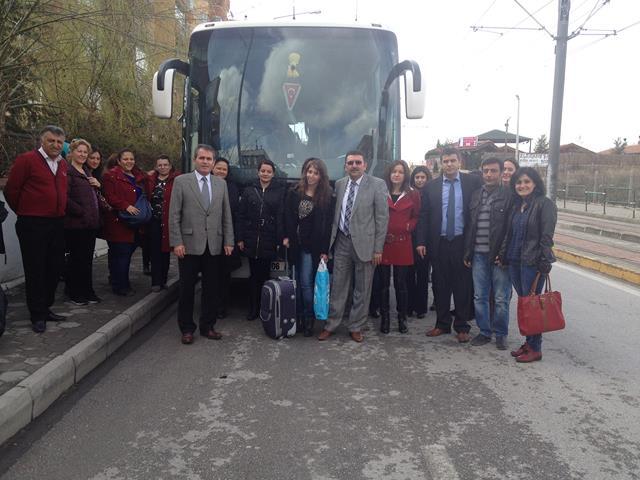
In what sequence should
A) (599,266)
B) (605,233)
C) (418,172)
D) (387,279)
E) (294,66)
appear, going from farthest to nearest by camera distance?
1. (605,233)
2. (599,266)
3. (418,172)
4. (294,66)
5. (387,279)

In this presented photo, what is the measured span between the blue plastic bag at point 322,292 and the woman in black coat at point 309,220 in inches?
3.9

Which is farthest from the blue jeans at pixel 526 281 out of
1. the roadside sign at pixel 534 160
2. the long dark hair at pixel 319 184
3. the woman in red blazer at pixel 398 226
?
the roadside sign at pixel 534 160

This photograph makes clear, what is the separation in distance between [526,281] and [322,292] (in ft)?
6.37

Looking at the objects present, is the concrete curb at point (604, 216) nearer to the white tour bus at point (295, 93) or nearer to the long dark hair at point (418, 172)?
the long dark hair at point (418, 172)

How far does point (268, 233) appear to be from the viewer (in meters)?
5.86

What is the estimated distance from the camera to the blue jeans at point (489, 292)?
5.34 m

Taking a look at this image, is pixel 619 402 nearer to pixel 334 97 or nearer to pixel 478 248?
pixel 478 248

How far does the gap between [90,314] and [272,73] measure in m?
3.29

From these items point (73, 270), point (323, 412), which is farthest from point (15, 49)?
point (323, 412)

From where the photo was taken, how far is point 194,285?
5566 mm

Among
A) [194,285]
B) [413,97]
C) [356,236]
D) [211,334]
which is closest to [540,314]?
[356,236]

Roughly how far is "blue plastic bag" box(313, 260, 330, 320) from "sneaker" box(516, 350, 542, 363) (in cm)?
189

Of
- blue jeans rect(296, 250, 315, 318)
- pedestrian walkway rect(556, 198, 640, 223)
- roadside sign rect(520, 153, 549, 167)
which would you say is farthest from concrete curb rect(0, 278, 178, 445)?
roadside sign rect(520, 153, 549, 167)

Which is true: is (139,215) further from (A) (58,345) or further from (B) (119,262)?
(A) (58,345)
